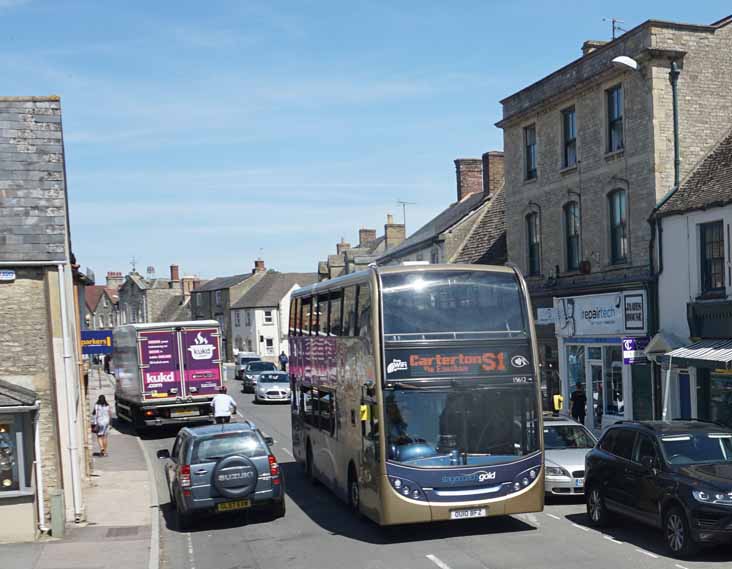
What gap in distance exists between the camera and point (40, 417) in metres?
15.6

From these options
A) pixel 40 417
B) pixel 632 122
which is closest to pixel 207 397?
pixel 40 417

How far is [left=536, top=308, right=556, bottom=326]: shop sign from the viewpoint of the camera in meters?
29.2

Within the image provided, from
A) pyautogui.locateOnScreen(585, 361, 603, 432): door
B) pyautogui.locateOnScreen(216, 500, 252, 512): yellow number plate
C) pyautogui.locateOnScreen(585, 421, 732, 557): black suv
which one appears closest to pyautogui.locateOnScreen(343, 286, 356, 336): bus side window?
pyautogui.locateOnScreen(216, 500, 252, 512): yellow number plate

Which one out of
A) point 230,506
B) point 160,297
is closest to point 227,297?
point 160,297

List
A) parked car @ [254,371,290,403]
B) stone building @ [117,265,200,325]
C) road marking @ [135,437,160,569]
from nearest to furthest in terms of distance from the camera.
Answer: road marking @ [135,437,160,569] → parked car @ [254,371,290,403] → stone building @ [117,265,200,325]

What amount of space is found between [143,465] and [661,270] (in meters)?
14.3

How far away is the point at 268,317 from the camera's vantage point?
7825 centimetres

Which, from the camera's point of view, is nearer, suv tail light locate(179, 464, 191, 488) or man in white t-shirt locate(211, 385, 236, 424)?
suv tail light locate(179, 464, 191, 488)

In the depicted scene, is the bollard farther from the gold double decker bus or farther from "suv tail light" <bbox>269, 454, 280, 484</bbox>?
the gold double decker bus

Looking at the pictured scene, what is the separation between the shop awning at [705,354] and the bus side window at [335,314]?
9.07m

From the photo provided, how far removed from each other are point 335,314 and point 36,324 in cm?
527

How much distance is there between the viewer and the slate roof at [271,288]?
7838 centimetres

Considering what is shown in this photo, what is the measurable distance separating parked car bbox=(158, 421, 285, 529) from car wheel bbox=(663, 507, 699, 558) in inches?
253

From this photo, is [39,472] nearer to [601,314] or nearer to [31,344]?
[31,344]
